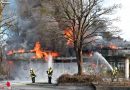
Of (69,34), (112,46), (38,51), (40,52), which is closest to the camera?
(69,34)

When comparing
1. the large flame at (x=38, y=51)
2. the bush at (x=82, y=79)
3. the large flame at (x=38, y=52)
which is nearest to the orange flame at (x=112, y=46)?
the large flame at (x=38, y=52)

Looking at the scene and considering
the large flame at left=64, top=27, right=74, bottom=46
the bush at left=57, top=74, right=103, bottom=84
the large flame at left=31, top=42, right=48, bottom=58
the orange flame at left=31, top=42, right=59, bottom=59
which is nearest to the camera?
the bush at left=57, top=74, right=103, bottom=84

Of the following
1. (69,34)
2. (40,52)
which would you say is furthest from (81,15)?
(40,52)

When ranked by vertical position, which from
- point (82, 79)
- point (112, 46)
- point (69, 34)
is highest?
point (112, 46)

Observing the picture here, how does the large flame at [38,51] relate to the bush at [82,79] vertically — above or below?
above

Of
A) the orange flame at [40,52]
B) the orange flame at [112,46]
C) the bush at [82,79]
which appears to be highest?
the orange flame at [112,46]

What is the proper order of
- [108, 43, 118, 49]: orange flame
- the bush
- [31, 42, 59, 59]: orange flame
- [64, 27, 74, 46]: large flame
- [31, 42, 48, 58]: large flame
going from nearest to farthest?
the bush
[64, 27, 74, 46]: large flame
[31, 42, 48, 58]: large flame
[31, 42, 59, 59]: orange flame
[108, 43, 118, 49]: orange flame

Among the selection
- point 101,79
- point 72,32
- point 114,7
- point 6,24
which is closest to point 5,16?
point 6,24

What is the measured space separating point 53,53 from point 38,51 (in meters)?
3.02

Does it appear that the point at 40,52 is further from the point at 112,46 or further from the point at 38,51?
the point at 112,46

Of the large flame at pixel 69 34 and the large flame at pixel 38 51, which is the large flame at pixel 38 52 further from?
the large flame at pixel 69 34

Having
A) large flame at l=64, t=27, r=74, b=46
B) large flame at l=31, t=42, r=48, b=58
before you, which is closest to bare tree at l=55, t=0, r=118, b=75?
large flame at l=64, t=27, r=74, b=46

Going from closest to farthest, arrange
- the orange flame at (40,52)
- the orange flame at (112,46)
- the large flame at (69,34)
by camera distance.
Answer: the large flame at (69,34) < the orange flame at (40,52) < the orange flame at (112,46)

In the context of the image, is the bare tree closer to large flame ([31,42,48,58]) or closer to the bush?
the bush
